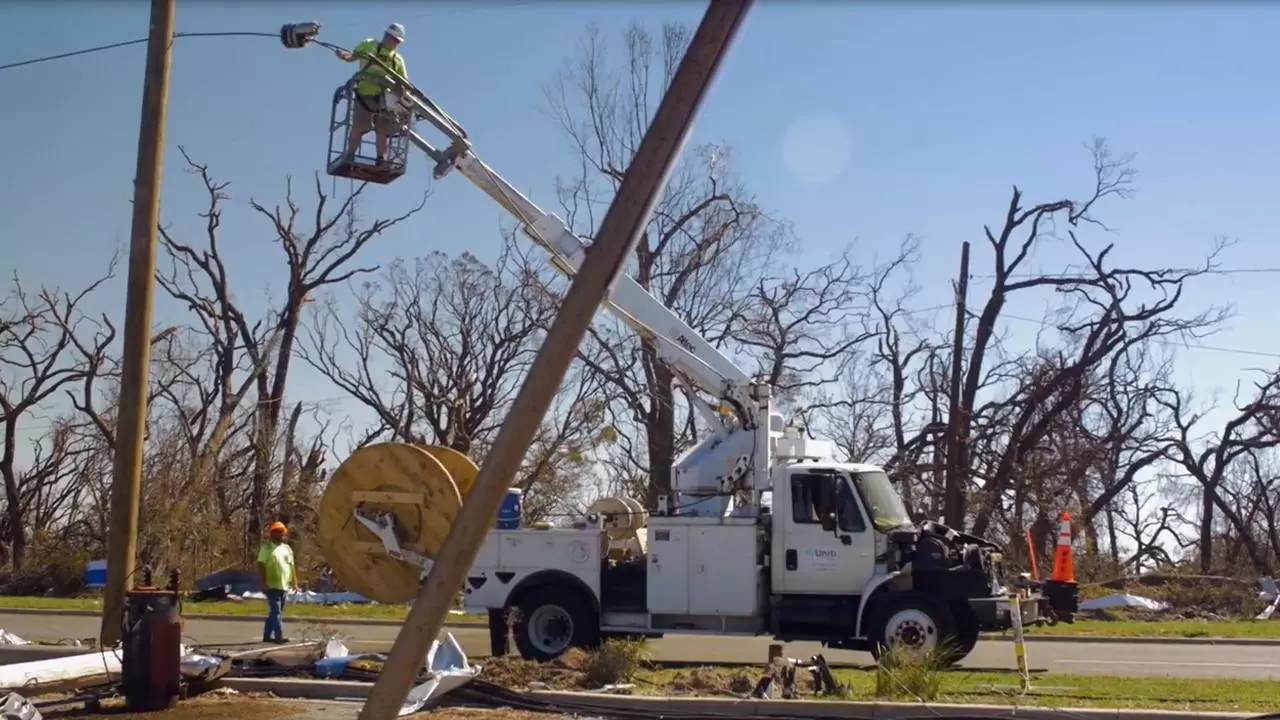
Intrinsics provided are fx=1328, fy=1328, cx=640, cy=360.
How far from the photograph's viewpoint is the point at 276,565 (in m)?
15.6

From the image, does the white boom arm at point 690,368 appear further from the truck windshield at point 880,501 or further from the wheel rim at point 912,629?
the wheel rim at point 912,629

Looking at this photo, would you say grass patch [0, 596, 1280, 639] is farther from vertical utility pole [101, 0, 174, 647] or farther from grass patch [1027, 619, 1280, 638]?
vertical utility pole [101, 0, 174, 647]

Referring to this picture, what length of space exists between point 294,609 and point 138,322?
1125cm

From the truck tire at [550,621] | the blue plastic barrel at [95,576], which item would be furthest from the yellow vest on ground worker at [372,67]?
the blue plastic barrel at [95,576]

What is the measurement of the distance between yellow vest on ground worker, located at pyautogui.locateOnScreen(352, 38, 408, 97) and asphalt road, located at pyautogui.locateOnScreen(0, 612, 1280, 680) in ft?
22.2

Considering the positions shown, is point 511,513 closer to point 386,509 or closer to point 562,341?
point 386,509

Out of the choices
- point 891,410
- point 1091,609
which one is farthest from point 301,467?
point 1091,609

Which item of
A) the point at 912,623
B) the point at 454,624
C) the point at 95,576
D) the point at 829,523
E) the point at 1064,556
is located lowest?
the point at 454,624

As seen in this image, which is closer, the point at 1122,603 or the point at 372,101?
the point at 372,101

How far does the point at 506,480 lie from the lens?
20.7ft

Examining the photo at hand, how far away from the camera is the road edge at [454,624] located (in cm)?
1856

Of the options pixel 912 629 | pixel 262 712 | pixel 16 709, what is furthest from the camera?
pixel 912 629

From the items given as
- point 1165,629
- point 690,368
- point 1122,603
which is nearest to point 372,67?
point 690,368

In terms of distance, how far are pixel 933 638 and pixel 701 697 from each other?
374 centimetres
